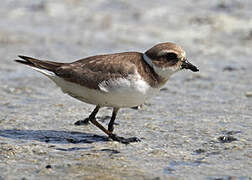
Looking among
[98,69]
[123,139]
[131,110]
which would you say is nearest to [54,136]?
[123,139]

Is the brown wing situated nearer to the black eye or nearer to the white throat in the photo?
the white throat

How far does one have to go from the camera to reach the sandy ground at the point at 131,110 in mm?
5680

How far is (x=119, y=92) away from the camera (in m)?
6.07

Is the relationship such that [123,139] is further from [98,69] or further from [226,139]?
[226,139]

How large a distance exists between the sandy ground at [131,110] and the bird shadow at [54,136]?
0.04ft

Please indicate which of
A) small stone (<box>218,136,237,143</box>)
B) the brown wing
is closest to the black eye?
the brown wing

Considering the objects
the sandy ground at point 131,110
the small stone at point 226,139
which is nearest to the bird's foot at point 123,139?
the sandy ground at point 131,110

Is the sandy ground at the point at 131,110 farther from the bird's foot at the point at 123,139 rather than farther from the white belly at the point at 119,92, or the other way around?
the white belly at the point at 119,92

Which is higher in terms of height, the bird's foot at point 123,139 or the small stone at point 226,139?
the small stone at point 226,139

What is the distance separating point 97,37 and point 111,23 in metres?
0.78

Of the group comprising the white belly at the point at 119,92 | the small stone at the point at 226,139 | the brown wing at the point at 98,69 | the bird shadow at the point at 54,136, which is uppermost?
the brown wing at the point at 98,69

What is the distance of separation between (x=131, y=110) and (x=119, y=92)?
2.00m

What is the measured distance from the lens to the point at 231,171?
5465 millimetres

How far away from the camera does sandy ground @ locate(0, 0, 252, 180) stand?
568 cm
